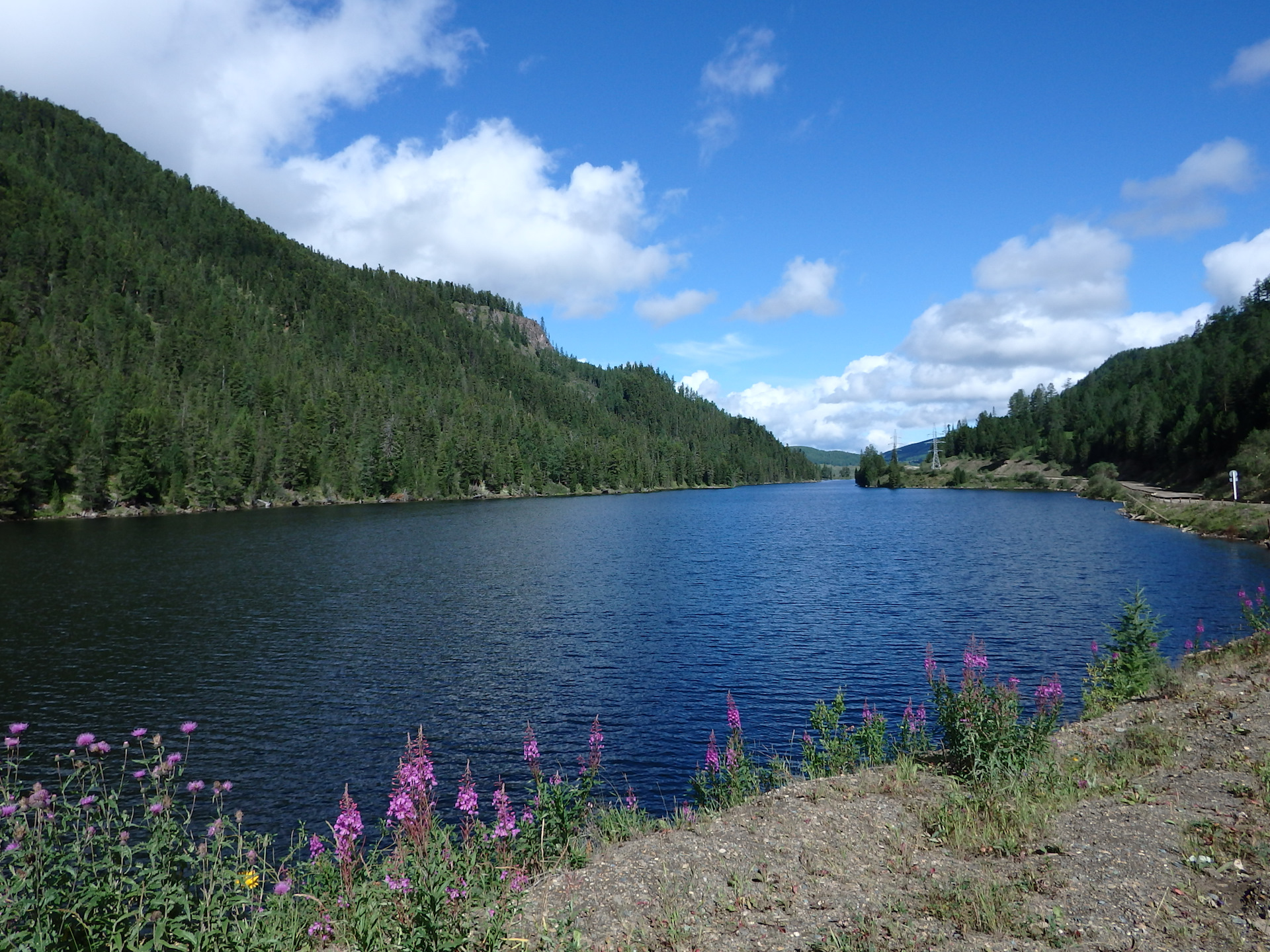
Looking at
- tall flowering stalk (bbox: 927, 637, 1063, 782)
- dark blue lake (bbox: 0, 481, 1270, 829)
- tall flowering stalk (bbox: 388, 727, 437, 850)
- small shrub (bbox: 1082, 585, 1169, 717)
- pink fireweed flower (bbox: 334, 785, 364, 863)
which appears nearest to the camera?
pink fireweed flower (bbox: 334, 785, 364, 863)

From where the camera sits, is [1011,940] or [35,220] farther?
[35,220]

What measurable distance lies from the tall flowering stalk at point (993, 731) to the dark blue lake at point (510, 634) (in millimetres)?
7936

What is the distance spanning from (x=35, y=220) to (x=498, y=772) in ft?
815

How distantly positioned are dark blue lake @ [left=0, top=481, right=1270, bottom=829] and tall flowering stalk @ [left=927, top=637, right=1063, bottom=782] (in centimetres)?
794

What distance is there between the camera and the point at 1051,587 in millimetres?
47031

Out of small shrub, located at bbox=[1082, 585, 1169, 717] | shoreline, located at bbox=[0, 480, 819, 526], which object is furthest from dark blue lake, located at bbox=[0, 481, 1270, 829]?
shoreline, located at bbox=[0, 480, 819, 526]

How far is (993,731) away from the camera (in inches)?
524

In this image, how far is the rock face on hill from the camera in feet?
25.3

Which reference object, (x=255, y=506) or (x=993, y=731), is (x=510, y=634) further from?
(x=255, y=506)

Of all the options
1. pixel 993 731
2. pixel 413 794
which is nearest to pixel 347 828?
pixel 413 794

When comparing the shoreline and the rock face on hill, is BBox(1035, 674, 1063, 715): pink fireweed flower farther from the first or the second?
the shoreline

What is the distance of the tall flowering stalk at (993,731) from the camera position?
12805 mm

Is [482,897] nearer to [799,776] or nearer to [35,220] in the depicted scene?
[799,776]

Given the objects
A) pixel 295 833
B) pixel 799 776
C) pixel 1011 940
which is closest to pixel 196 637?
pixel 295 833
